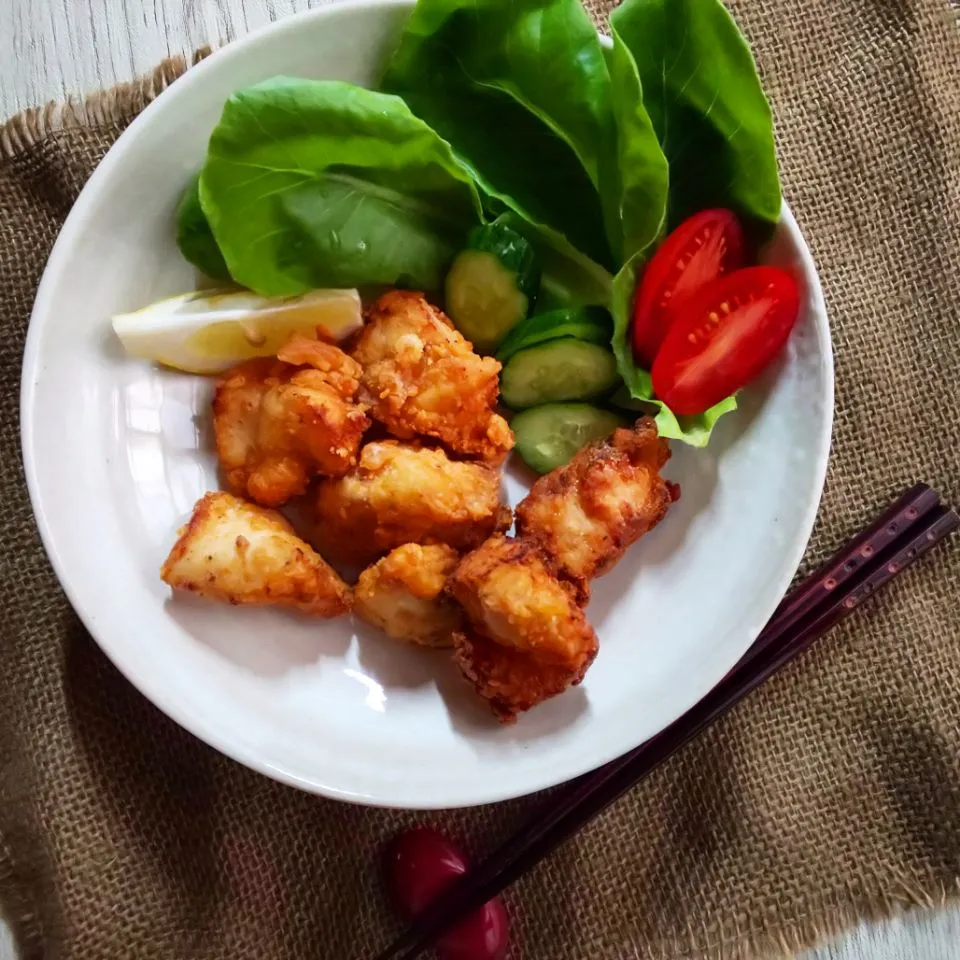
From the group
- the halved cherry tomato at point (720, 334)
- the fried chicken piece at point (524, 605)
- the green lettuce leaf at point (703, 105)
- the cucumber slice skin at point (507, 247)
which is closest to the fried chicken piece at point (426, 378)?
the cucumber slice skin at point (507, 247)

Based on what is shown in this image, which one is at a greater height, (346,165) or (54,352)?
(346,165)

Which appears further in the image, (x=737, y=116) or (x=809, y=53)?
(x=809, y=53)

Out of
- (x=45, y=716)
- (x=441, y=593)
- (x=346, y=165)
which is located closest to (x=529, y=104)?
(x=346, y=165)

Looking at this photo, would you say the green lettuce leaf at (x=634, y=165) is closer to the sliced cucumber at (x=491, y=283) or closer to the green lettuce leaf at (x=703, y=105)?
the green lettuce leaf at (x=703, y=105)

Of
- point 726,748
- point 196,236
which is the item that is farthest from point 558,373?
point 726,748

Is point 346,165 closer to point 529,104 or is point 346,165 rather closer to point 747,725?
point 529,104

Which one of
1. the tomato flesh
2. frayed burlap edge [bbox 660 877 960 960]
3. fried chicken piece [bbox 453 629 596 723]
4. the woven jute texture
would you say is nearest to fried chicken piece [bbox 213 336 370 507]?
fried chicken piece [bbox 453 629 596 723]

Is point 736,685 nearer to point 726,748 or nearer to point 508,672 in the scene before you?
point 726,748
